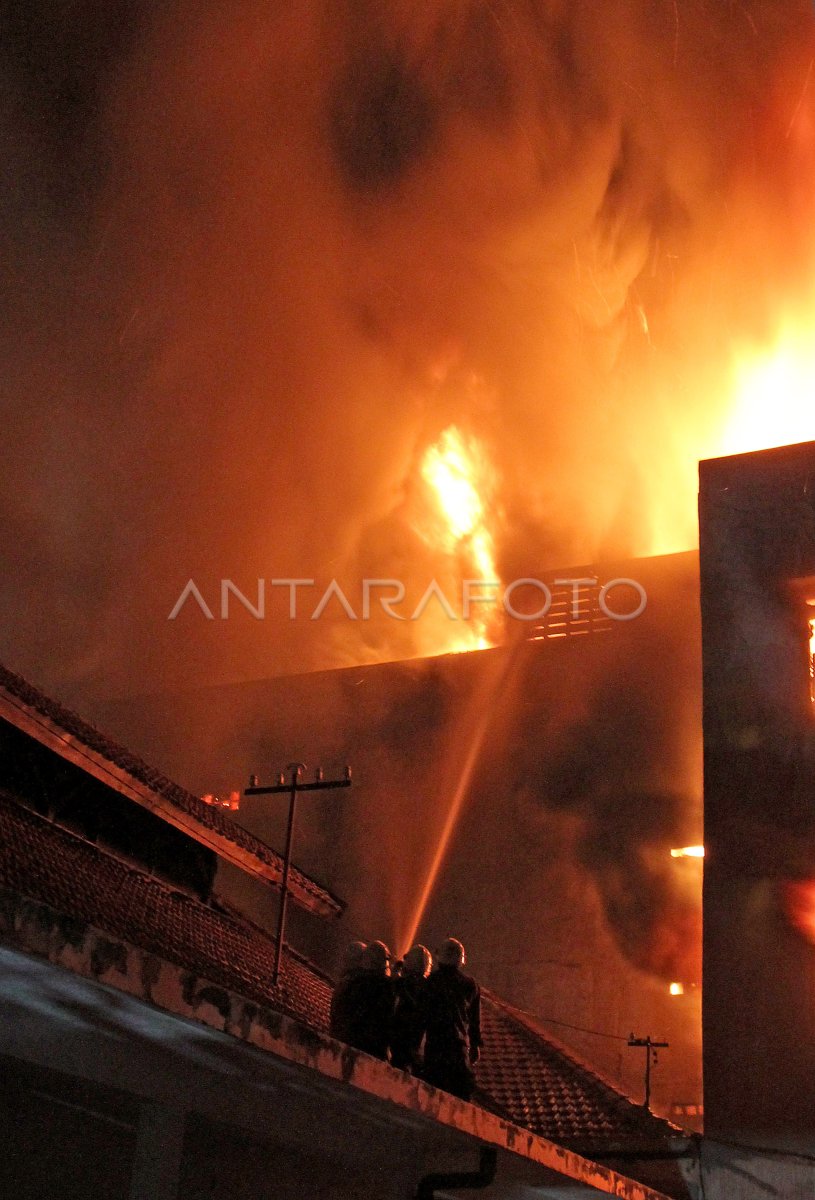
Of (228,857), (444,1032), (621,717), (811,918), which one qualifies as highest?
(621,717)

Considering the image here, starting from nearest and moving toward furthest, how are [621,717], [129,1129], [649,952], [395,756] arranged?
[129,1129], [649,952], [621,717], [395,756]

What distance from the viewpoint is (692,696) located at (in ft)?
77.8

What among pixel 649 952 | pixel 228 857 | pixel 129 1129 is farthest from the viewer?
pixel 649 952

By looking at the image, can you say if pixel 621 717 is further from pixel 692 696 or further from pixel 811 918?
pixel 811 918

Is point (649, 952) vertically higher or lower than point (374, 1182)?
higher

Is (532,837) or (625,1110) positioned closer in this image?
(625,1110)

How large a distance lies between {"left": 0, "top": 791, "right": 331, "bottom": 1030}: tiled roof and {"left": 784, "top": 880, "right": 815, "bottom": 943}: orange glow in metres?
4.17

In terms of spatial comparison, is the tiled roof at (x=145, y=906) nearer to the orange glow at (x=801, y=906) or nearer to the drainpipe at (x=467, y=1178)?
the drainpipe at (x=467, y=1178)

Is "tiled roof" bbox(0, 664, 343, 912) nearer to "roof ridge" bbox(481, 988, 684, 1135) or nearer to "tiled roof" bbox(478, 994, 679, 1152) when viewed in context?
"roof ridge" bbox(481, 988, 684, 1135)

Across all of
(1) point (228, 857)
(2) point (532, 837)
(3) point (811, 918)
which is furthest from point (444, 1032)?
(2) point (532, 837)

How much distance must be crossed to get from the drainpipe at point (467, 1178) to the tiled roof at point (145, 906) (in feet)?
7.63

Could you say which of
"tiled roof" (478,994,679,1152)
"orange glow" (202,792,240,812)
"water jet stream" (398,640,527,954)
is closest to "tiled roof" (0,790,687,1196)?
"tiled roof" (478,994,679,1152)

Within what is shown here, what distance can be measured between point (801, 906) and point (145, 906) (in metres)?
6.42

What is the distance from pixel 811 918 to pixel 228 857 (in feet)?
29.4
